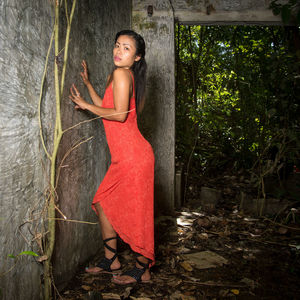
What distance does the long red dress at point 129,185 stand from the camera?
7.95ft

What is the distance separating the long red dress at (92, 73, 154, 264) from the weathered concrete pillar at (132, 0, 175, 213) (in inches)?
69.0

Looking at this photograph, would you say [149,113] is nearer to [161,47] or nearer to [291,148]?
[161,47]

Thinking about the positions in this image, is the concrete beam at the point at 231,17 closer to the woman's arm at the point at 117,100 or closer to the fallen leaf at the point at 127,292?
the woman's arm at the point at 117,100

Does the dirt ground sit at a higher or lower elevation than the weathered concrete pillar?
lower

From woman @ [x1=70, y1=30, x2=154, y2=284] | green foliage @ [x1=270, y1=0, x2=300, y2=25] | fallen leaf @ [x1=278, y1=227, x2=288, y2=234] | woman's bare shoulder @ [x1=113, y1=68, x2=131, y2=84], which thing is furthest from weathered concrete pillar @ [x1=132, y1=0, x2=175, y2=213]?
woman's bare shoulder @ [x1=113, y1=68, x2=131, y2=84]

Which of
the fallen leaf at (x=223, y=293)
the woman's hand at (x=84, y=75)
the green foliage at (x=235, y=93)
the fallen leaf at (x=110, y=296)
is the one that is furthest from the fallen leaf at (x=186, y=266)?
the green foliage at (x=235, y=93)

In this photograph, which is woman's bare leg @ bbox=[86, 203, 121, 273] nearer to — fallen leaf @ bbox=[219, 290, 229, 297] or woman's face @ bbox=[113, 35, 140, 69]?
fallen leaf @ bbox=[219, 290, 229, 297]

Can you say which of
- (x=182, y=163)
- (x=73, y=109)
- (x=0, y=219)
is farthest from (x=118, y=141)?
(x=182, y=163)

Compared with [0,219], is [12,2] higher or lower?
higher

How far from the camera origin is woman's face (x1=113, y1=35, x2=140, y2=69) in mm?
2350

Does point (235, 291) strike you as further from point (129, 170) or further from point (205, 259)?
point (129, 170)

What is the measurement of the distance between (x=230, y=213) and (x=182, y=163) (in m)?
1.31

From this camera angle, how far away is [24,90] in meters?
1.74

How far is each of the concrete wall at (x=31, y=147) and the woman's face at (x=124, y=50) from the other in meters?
0.35
